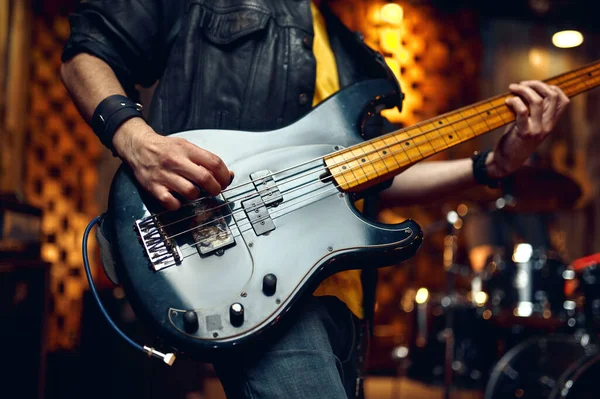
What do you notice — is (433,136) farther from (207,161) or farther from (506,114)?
(207,161)

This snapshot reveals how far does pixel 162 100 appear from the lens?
1229 mm

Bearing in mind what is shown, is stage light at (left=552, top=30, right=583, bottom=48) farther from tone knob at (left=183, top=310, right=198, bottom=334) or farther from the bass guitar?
tone knob at (left=183, top=310, right=198, bottom=334)

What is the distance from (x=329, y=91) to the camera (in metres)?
1.34

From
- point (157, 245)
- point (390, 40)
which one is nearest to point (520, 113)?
point (157, 245)

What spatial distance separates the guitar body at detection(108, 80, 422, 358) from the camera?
3.02 ft

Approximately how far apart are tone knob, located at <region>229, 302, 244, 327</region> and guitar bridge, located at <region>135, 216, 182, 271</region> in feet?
0.41

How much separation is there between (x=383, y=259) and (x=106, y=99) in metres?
0.58

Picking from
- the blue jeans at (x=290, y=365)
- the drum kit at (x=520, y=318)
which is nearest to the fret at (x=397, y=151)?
the blue jeans at (x=290, y=365)

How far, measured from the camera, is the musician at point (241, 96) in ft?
3.14

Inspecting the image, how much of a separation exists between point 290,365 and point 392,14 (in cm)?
462

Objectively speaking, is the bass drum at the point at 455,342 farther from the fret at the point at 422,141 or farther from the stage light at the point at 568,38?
the stage light at the point at 568,38

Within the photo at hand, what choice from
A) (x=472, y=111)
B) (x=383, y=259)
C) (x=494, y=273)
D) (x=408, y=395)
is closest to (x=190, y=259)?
(x=383, y=259)

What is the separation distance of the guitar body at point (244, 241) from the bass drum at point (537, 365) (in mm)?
1518

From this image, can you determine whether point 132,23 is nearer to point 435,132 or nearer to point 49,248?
point 435,132
